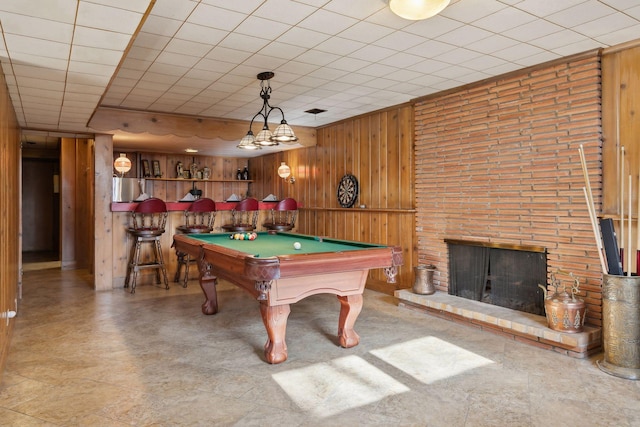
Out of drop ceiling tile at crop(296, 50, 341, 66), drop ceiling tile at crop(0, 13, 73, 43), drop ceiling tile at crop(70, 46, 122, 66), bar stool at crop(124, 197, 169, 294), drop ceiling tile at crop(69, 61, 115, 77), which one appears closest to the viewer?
drop ceiling tile at crop(0, 13, 73, 43)

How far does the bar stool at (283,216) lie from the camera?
7410 mm

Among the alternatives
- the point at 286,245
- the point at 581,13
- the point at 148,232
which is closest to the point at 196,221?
the point at 148,232

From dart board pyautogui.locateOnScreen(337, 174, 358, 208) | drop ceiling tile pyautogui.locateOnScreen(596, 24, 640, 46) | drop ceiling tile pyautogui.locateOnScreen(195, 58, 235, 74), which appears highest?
drop ceiling tile pyautogui.locateOnScreen(596, 24, 640, 46)

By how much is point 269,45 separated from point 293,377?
277 centimetres

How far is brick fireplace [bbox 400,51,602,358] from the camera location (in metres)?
3.90

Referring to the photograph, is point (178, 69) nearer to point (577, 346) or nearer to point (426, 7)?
point (426, 7)

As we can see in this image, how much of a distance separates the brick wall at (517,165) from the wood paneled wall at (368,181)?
28 cm

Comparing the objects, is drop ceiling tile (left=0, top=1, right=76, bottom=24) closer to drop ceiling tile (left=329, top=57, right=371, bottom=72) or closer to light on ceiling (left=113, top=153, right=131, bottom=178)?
drop ceiling tile (left=329, top=57, right=371, bottom=72)

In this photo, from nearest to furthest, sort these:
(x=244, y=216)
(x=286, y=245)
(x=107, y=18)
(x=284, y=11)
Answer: (x=107, y=18) → (x=284, y=11) → (x=286, y=245) → (x=244, y=216)

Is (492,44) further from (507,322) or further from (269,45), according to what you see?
(507,322)

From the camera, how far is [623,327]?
127 inches

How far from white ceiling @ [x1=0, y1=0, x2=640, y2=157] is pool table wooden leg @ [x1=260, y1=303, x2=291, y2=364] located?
7.32 feet

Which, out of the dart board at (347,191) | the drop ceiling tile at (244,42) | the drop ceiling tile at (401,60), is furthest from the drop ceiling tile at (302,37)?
the dart board at (347,191)

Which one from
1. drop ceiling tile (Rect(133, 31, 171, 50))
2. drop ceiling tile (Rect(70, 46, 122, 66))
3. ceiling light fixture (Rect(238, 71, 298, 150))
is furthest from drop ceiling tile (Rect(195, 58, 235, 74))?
drop ceiling tile (Rect(70, 46, 122, 66))
